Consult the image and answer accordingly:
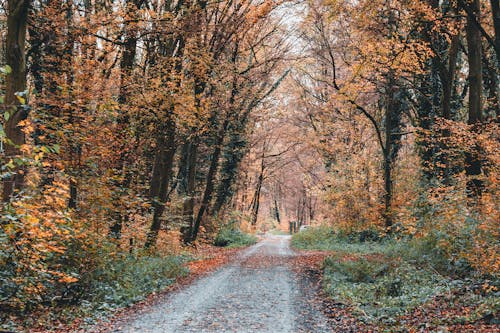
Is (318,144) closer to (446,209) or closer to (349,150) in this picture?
(349,150)

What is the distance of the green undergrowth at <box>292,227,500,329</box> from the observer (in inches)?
287

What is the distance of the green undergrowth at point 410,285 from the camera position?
729cm

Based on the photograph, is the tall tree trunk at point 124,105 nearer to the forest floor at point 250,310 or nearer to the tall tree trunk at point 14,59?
the forest floor at point 250,310

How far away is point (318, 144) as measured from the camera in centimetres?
2708

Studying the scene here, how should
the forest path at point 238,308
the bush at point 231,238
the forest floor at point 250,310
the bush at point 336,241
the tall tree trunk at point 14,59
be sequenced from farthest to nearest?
the bush at point 231,238 < the bush at point 336,241 < the tall tree trunk at point 14,59 < the forest path at point 238,308 < the forest floor at point 250,310

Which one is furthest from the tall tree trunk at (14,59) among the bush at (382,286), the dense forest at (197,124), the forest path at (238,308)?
the bush at (382,286)

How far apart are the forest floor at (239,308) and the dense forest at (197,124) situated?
3.77 feet

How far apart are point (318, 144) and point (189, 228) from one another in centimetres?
1087

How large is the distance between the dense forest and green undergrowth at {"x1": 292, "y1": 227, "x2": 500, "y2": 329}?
374 mm

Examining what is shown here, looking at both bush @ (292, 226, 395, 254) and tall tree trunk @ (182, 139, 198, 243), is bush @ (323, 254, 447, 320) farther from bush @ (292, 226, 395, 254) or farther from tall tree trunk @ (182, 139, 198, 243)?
tall tree trunk @ (182, 139, 198, 243)

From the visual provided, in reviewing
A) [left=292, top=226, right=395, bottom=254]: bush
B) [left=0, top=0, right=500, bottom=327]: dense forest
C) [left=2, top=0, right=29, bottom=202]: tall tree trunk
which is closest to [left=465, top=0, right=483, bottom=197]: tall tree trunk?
[left=0, top=0, right=500, bottom=327]: dense forest

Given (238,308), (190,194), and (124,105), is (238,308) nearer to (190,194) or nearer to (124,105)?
(124,105)

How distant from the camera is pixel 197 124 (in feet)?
56.7

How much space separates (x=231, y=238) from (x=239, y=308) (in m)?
19.7
